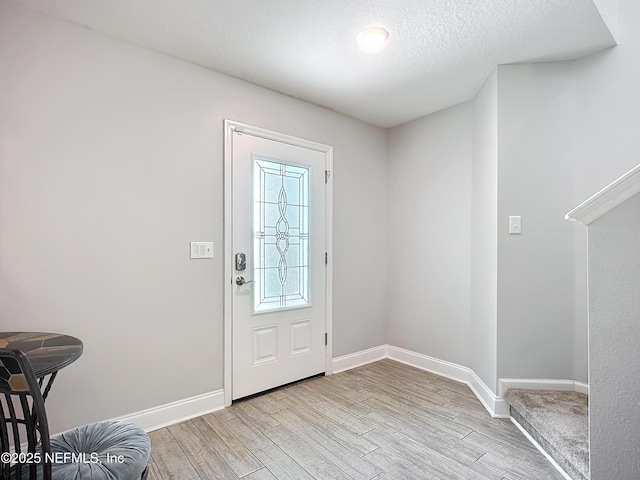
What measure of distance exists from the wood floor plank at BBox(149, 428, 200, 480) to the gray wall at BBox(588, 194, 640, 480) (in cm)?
189

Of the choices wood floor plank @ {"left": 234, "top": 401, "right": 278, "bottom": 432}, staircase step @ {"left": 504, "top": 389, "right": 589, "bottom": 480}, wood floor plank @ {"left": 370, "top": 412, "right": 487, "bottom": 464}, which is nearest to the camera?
staircase step @ {"left": 504, "top": 389, "right": 589, "bottom": 480}

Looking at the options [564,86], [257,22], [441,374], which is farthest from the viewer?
[441,374]

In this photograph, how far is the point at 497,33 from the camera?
6.77ft

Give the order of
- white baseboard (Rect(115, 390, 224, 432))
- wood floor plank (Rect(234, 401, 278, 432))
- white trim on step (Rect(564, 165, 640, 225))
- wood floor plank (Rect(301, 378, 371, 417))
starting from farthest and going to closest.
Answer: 1. wood floor plank (Rect(301, 378, 371, 417))
2. wood floor plank (Rect(234, 401, 278, 432))
3. white baseboard (Rect(115, 390, 224, 432))
4. white trim on step (Rect(564, 165, 640, 225))

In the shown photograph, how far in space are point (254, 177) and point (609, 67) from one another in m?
2.50

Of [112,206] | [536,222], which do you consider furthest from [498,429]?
[112,206]

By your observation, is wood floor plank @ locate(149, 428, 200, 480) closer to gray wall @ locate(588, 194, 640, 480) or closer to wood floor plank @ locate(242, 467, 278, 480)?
wood floor plank @ locate(242, 467, 278, 480)

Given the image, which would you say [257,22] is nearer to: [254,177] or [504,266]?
[254,177]

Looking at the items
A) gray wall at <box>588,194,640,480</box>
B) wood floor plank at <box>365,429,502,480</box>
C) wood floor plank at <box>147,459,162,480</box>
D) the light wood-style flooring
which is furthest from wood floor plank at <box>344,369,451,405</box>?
wood floor plank at <box>147,459,162,480</box>

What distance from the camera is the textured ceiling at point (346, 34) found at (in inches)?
72.5

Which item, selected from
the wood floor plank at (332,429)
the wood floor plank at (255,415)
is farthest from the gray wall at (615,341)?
the wood floor plank at (255,415)

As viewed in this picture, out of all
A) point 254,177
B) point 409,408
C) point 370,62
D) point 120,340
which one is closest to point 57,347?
point 120,340

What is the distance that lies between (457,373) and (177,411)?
2.33 m

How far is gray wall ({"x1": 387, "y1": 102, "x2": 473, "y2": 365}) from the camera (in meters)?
3.08
